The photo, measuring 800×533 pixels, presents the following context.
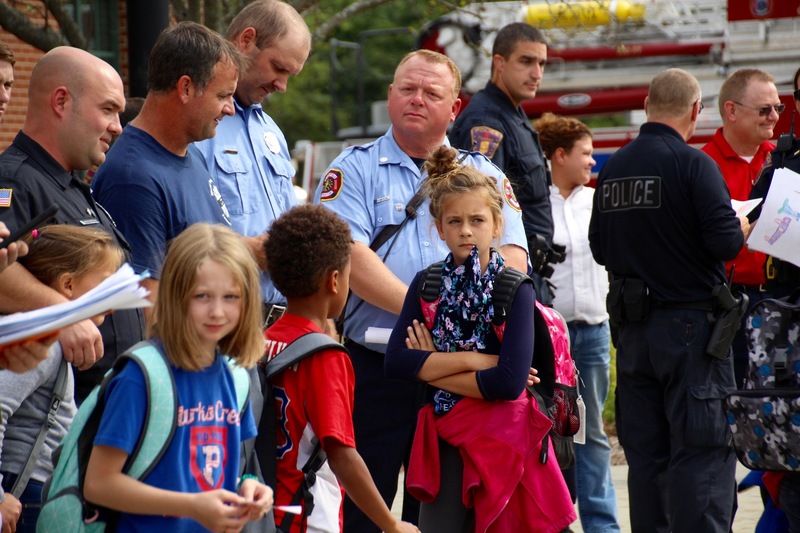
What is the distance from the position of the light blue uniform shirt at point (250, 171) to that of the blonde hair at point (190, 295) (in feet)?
4.63

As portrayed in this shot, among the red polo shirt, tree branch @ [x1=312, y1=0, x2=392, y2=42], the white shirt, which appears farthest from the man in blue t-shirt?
tree branch @ [x1=312, y1=0, x2=392, y2=42]

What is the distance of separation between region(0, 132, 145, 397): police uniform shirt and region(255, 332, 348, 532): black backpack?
0.57m

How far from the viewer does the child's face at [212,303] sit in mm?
2779

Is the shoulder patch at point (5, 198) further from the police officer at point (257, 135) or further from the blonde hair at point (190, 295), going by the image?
the police officer at point (257, 135)

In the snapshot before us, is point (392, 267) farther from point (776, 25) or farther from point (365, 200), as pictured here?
point (776, 25)

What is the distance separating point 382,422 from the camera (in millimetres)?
4512

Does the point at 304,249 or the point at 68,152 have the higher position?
the point at 68,152

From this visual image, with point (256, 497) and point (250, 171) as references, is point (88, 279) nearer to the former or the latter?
point (256, 497)

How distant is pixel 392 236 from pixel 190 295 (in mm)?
1801

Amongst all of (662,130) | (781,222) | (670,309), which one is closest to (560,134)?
(662,130)

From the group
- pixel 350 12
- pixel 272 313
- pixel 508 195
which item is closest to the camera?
pixel 272 313

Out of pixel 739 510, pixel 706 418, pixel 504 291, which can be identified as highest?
pixel 504 291

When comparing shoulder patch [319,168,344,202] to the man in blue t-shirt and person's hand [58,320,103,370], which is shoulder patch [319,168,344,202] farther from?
person's hand [58,320,103,370]

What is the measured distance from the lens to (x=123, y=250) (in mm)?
3559
